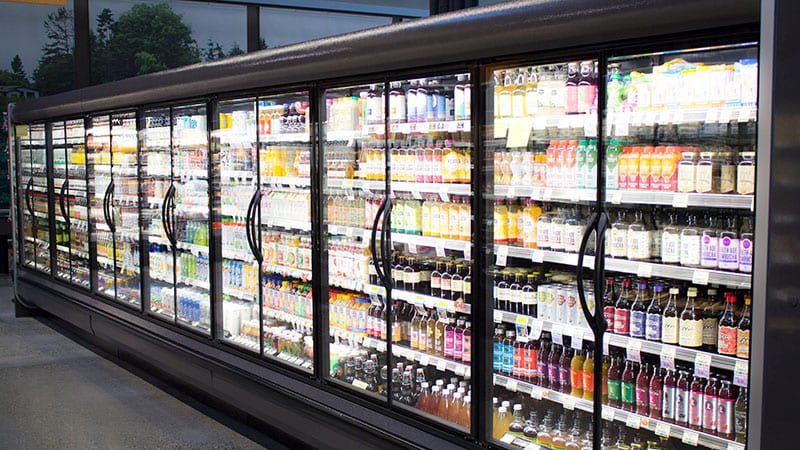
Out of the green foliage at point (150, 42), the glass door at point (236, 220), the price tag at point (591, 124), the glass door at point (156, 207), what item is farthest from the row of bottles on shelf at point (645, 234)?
the green foliage at point (150, 42)

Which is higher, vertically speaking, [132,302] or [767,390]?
[767,390]

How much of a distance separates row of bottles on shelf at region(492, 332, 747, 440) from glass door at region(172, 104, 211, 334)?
9.60ft

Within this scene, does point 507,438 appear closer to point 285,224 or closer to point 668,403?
point 668,403

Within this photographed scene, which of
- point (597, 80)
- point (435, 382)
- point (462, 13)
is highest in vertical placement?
point (462, 13)

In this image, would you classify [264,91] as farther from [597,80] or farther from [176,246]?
[597,80]

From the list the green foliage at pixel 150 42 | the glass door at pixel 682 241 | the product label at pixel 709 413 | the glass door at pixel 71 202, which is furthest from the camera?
the green foliage at pixel 150 42

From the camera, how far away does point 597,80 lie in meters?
3.04

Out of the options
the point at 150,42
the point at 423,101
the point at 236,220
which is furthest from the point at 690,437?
the point at 150,42

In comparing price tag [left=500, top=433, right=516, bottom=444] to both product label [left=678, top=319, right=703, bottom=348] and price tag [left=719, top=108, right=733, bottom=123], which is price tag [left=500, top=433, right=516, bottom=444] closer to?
product label [left=678, top=319, right=703, bottom=348]

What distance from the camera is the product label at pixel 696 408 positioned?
294 cm

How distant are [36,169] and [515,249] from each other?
25.1 feet

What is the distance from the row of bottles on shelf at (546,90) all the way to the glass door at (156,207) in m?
3.53

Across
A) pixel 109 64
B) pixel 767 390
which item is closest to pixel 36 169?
pixel 109 64

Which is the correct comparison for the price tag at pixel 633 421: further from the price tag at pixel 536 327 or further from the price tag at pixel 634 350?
the price tag at pixel 536 327
